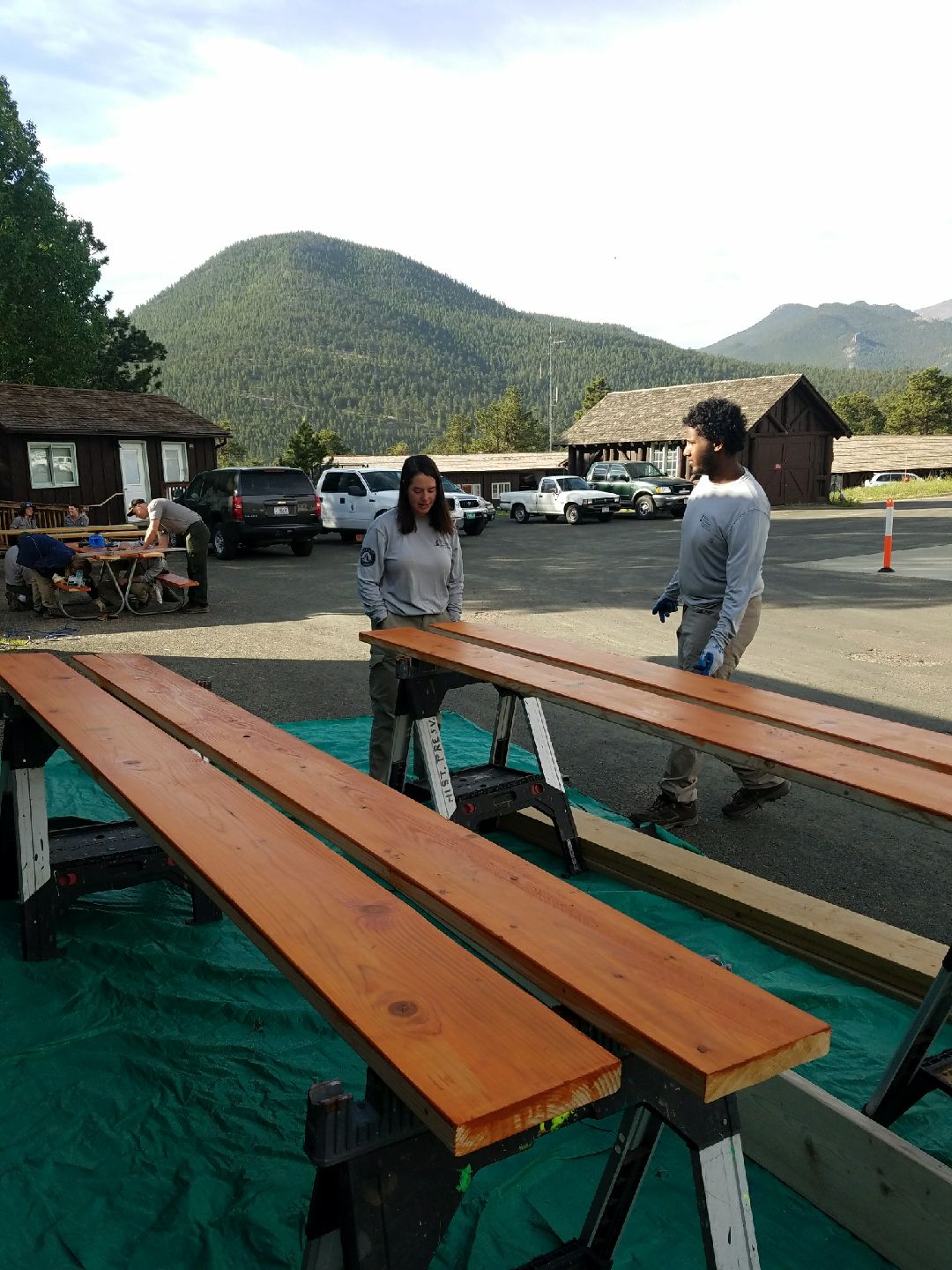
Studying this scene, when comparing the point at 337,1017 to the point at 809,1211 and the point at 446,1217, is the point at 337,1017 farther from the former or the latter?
the point at 809,1211

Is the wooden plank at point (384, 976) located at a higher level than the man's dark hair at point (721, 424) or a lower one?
lower

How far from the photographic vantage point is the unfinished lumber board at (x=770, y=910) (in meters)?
3.18

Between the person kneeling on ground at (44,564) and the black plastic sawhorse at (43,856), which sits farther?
the person kneeling on ground at (44,564)

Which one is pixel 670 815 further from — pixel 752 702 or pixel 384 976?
pixel 384 976

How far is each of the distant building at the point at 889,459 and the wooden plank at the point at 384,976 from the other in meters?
63.6

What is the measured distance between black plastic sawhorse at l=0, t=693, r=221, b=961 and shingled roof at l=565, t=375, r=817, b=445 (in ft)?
129

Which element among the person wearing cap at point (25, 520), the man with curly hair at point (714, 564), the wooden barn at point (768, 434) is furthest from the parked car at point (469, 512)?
the man with curly hair at point (714, 564)

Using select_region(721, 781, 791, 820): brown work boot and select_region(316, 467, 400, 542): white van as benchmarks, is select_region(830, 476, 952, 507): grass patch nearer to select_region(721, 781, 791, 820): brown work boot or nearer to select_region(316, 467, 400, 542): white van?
select_region(316, 467, 400, 542): white van

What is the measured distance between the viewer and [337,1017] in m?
1.47

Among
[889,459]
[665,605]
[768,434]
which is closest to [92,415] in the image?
[665,605]

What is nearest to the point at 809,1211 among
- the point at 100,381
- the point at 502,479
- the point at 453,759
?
the point at 453,759

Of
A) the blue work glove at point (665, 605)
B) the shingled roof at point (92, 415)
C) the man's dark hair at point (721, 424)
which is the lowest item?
the blue work glove at point (665, 605)

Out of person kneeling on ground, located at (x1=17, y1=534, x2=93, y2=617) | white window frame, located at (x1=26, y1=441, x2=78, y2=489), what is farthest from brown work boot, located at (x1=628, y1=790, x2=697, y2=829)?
white window frame, located at (x1=26, y1=441, x2=78, y2=489)

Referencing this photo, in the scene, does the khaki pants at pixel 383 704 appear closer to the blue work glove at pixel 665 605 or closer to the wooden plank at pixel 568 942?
the blue work glove at pixel 665 605
